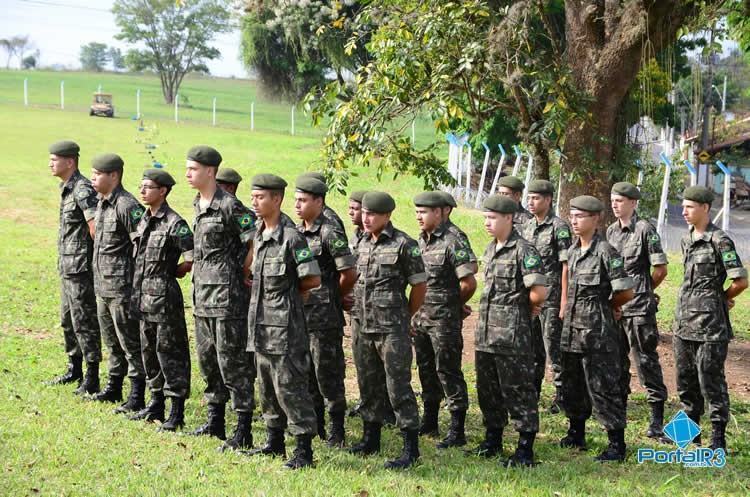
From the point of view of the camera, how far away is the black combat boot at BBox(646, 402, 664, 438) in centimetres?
804

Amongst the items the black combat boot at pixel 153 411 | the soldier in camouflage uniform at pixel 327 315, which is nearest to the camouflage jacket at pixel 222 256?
the soldier in camouflage uniform at pixel 327 315

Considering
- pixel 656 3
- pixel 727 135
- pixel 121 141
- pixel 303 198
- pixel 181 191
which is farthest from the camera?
pixel 727 135

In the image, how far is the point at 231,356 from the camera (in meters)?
7.20

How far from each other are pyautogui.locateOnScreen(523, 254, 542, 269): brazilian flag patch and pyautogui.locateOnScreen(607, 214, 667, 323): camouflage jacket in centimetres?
168

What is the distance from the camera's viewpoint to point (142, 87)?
7312 cm

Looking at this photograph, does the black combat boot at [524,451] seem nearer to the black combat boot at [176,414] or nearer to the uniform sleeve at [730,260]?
the uniform sleeve at [730,260]

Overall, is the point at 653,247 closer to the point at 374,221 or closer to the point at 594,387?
the point at 594,387

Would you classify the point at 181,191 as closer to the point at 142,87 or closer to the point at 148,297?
the point at 148,297

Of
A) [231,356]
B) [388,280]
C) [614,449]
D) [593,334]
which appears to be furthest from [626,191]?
[231,356]

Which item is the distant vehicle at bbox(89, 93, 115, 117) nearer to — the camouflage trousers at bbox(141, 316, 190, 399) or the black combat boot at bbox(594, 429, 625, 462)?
the camouflage trousers at bbox(141, 316, 190, 399)

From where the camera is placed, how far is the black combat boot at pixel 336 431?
24.3 feet

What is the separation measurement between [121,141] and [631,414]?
25.7 metres

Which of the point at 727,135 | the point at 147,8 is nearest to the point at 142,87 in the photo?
the point at 147,8

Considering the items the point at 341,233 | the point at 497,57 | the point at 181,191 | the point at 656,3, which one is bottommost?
the point at 181,191
